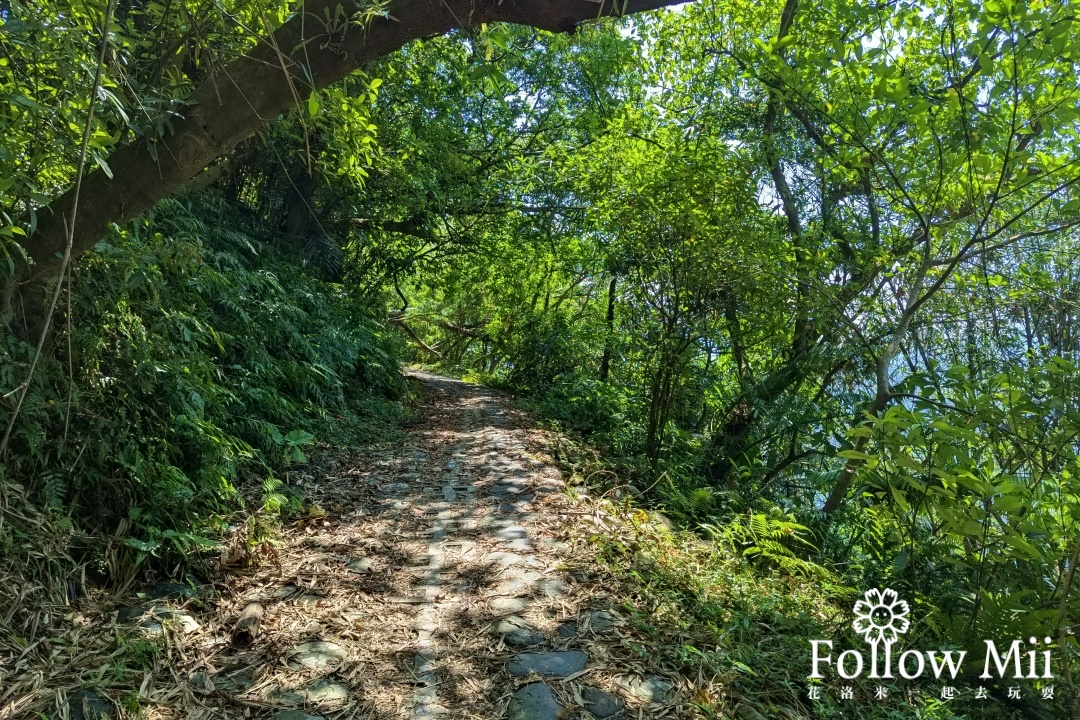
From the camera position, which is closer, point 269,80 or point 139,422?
point 269,80

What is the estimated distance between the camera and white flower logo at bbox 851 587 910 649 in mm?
2848

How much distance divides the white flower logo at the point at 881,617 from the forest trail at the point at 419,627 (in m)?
1.21

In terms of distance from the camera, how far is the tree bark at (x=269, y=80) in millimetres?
2176

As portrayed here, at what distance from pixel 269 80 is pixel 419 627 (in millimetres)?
2354

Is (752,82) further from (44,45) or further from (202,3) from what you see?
(44,45)

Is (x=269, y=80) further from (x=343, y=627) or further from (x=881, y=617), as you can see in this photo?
(x=881, y=617)

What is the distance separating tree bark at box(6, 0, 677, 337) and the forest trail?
5.73 feet

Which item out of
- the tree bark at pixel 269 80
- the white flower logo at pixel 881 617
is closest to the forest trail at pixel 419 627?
the white flower logo at pixel 881 617

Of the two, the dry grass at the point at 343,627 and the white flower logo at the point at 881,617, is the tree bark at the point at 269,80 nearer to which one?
the dry grass at the point at 343,627

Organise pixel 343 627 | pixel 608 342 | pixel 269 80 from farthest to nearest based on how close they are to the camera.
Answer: pixel 608 342
pixel 343 627
pixel 269 80

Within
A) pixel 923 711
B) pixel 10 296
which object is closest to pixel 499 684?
pixel 923 711

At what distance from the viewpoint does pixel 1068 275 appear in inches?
234

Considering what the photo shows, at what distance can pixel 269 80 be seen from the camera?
2.21 meters

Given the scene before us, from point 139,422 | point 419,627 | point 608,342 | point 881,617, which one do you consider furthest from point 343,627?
point 608,342
